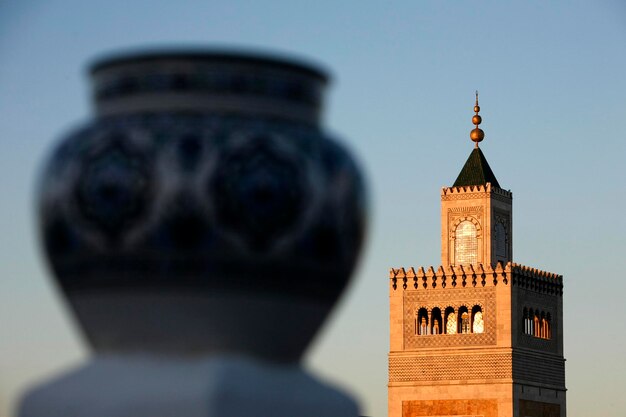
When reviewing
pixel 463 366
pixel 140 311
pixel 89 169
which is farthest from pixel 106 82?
pixel 463 366

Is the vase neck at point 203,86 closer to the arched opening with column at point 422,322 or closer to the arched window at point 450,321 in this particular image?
the arched window at point 450,321

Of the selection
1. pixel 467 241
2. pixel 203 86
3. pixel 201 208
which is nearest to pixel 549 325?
pixel 467 241

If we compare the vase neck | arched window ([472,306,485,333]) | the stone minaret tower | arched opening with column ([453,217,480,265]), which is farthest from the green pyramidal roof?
the vase neck

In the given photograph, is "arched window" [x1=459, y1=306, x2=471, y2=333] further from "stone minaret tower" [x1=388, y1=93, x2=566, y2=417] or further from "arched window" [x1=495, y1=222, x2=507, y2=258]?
"arched window" [x1=495, y1=222, x2=507, y2=258]

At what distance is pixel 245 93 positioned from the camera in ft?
48.4

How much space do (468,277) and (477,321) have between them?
1593mm

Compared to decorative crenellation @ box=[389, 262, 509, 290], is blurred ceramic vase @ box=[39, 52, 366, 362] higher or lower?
lower

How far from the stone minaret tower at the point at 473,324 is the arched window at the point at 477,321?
35mm

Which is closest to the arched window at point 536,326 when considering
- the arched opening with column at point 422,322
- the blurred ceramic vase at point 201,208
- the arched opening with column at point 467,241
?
the arched opening with column at point 467,241

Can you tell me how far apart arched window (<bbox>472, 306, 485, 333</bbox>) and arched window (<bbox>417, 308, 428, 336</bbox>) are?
181 centimetres

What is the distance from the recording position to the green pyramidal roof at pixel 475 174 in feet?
236

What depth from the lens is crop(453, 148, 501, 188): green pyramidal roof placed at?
236ft

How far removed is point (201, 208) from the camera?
47.0ft

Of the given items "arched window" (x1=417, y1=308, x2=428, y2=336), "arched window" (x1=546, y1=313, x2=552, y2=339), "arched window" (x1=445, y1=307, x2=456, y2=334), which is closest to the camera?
"arched window" (x1=445, y1=307, x2=456, y2=334)
